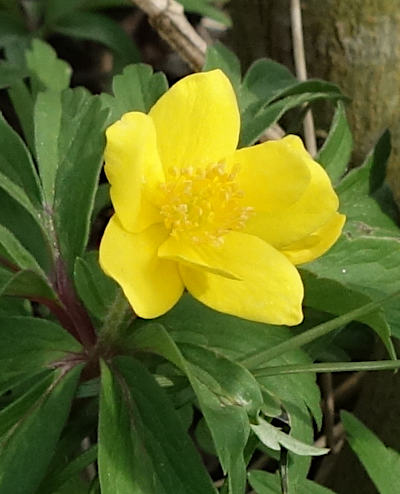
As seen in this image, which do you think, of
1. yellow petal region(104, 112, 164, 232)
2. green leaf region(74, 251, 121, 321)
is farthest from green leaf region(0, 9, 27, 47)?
yellow petal region(104, 112, 164, 232)

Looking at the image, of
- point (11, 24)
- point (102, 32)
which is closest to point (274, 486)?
point (102, 32)

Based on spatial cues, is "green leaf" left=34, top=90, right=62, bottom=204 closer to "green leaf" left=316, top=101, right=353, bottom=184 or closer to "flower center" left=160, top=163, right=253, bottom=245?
"flower center" left=160, top=163, right=253, bottom=245

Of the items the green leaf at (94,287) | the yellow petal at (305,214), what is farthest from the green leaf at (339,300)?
the green leaf at (94,287)

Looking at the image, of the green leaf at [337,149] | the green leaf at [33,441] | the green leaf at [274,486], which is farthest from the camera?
the green leaf at [337,149]

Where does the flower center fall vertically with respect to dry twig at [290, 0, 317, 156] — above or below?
above

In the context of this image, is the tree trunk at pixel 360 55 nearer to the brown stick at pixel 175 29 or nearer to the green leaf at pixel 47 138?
the brown stick at pixel 175 29

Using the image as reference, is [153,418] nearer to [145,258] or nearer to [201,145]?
[145,258]
